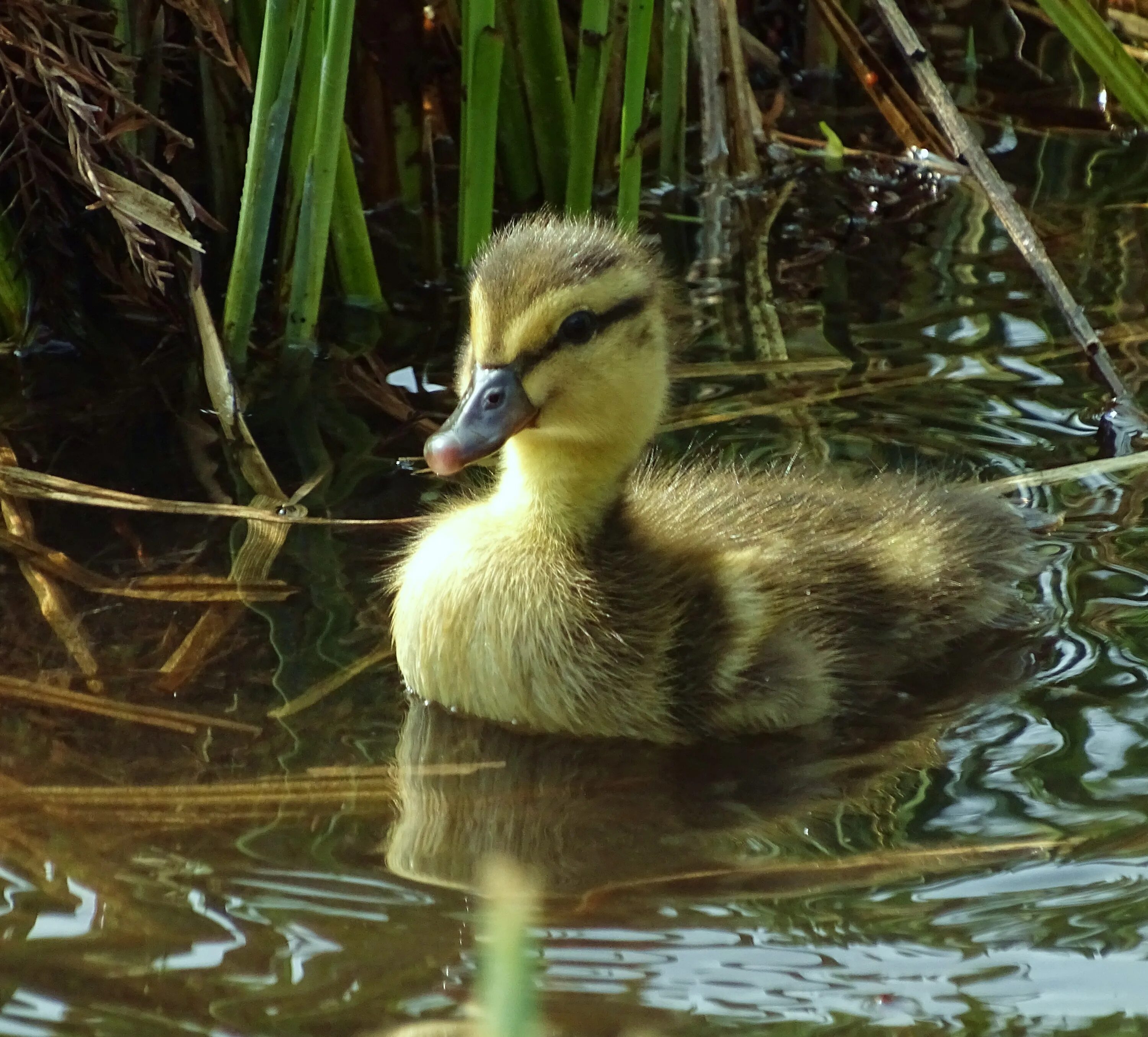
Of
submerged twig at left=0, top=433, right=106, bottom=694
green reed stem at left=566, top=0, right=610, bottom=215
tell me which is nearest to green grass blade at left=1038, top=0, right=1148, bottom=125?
green reed stem at left=566, top=0, right=610, bottom=215

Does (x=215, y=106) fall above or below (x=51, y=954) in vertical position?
above

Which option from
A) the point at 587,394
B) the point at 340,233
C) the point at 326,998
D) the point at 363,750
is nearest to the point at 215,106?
the point at 340,233

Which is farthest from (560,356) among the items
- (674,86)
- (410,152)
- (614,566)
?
(410,152)

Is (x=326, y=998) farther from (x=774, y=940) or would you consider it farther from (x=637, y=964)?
(x=774, y=940)

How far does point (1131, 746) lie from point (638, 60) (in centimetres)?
193

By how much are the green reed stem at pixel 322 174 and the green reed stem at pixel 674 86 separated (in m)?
0.90

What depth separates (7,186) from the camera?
4.14m

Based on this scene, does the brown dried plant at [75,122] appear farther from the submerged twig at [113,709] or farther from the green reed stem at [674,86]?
the green reed stem at [674,86]

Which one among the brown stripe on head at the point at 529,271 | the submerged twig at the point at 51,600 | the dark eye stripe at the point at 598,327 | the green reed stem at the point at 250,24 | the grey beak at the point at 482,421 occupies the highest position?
the green reed stem at the point at 250,24

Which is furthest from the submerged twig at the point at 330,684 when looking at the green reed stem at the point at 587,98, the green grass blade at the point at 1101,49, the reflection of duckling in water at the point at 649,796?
the green grass blade at the point at 1101,49

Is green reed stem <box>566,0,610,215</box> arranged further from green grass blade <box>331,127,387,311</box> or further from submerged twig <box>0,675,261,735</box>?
submerged twig <box>0,675,261,735</box>

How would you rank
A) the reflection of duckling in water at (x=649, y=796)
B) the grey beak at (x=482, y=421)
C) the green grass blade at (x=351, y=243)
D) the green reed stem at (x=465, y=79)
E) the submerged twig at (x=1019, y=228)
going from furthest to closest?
the green grass blade at (x=351, y=243) < the green reed stem at (x=465, y=79) < the submerged twig at (x=1019, y=228) < the grey beak at (x=482, y=421) < the reflection of duckling in water at (x=649, y=796)

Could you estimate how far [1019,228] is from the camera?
11.9 ft

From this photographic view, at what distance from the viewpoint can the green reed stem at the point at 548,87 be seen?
4.25 m
